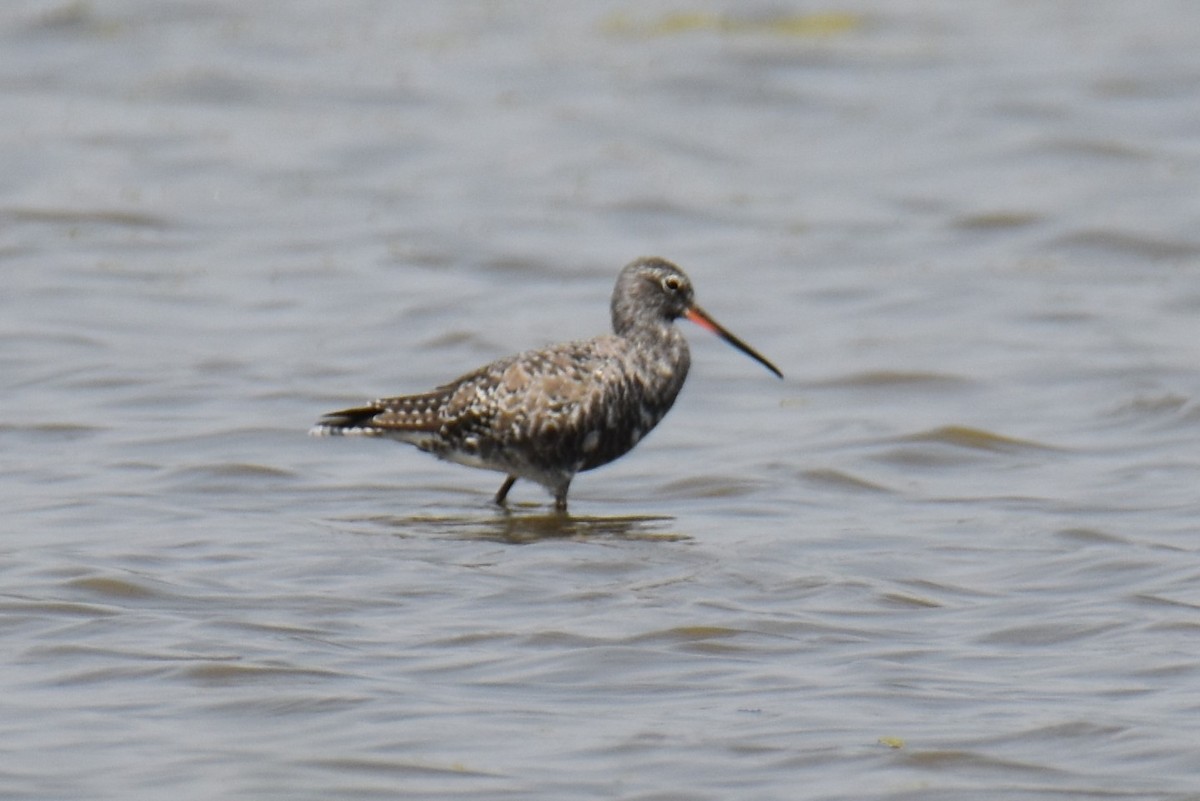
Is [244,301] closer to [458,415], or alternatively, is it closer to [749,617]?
[458,415]

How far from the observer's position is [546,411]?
1072 centimetres

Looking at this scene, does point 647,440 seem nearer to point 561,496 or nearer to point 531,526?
point 561,496

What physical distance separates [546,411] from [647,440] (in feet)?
5.89

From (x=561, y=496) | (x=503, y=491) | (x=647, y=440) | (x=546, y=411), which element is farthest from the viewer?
(x=647, y=440)

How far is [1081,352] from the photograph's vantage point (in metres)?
13.8

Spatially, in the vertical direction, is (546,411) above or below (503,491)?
above

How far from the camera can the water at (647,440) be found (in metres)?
7.44

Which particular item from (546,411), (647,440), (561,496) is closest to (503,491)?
(561,496)

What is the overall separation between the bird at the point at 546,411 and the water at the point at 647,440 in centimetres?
31

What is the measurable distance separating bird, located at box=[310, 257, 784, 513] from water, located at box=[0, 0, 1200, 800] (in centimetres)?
31

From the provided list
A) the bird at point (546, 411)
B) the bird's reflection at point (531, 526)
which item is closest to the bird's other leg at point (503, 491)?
the bird at point (546, 411)

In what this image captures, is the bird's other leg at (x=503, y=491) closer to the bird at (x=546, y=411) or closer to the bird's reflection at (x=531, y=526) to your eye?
the bird at (x=546, y=411)

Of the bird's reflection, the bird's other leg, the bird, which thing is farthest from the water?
the bird

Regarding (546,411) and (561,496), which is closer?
(546,411)
